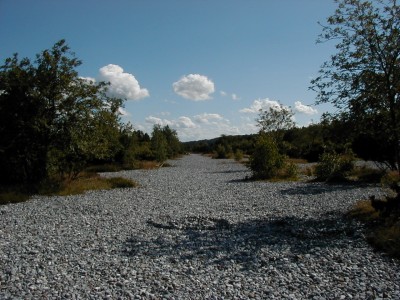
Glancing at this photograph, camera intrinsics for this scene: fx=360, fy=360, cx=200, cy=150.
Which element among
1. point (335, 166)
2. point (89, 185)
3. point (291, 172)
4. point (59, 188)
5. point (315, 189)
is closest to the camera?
point (315, 189)

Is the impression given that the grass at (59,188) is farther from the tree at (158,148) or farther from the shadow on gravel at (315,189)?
the tree at (158,148)

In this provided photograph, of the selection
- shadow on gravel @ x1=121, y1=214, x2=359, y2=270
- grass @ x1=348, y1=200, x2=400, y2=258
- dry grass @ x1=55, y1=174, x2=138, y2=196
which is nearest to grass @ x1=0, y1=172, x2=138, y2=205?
dry grass @ x1=55, y1=174, x2=138, y2=196

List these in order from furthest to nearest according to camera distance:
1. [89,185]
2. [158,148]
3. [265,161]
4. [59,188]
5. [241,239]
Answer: [158,148] → [265,161] → [89,185] → [59,188] → [241,239]

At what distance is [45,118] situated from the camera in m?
16.4

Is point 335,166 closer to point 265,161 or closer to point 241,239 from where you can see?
point 265,161

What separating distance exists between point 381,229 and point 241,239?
3158 millimetres

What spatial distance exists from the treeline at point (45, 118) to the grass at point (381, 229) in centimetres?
1210

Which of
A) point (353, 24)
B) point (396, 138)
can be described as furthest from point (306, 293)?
point (353, 24)

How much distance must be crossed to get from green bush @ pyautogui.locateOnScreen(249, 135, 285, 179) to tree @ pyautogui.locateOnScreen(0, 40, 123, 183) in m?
9.61

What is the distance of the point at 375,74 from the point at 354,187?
874 cm

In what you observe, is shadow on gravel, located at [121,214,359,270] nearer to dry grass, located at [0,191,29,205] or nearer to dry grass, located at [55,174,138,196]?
dry grass, located at [0,191,29,205]

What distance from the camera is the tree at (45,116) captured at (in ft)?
53.3

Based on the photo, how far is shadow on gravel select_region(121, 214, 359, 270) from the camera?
7112 mm

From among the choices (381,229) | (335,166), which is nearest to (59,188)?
(381,229)
